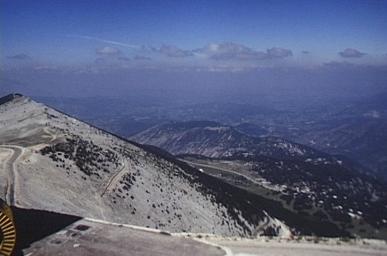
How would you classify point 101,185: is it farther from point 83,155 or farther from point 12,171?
point 12,171

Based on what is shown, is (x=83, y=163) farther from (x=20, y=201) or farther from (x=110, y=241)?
(x=110, y=241)

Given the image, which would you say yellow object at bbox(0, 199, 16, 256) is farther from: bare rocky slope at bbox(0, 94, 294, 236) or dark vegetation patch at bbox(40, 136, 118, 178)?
dark vegetation patch at bbox(40, 136, 118, 178)

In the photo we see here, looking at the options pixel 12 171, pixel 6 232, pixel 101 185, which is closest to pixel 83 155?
pixel 101 185

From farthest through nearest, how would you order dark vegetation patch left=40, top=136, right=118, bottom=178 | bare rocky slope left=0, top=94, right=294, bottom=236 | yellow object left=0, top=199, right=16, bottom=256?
dark vegetation patch left=40, top=136, right=118, bottom=178
bare rocky slope left=0, top=94, right=294, bottom=236
yellow object left=0, top=199, right=16, bottom=256

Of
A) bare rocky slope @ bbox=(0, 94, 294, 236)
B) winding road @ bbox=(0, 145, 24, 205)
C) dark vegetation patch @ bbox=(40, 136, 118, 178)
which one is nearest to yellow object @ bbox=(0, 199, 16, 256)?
bare rocky slope @ bbox=(0, 94, 294, 236)

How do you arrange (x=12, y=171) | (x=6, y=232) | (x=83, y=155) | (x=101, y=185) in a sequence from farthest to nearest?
(x=83, y=155) → (x=101, y=185) → (x=12, y=171) → (x=6, y=232)

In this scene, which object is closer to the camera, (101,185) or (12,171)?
(12,171)

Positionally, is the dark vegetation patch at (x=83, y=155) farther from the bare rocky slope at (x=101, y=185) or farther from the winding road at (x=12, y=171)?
the winding road at (x=12, y=171)

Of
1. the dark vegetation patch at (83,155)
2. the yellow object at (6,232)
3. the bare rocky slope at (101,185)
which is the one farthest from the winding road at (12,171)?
the yellow object at (6,232)

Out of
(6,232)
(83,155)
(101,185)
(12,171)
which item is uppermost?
(6,232)

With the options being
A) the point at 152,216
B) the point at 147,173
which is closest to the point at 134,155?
the point at 147,173
